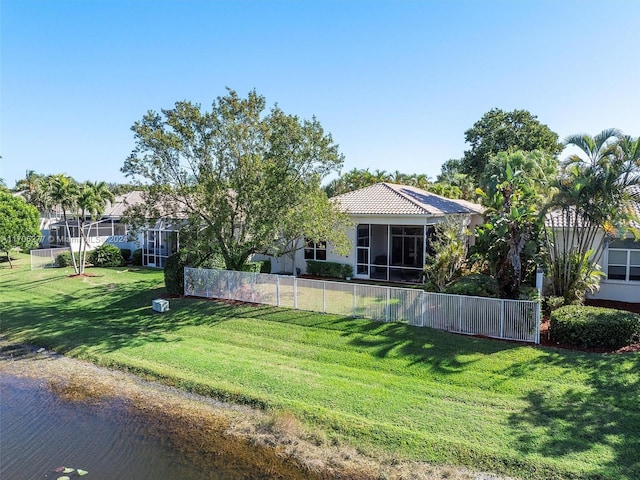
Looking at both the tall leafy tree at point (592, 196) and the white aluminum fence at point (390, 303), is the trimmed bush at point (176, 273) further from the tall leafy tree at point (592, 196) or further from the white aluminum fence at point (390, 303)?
the tall leafy tree at point (592, 196)

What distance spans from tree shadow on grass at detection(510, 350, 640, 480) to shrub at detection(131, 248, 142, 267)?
2629 cm

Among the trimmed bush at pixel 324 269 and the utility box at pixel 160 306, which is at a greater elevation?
the trimmed bush at pixel 324 269

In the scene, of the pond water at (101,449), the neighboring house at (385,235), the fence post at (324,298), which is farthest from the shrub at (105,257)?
the pond water at (101,449)

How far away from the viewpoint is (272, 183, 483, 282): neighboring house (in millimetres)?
20828

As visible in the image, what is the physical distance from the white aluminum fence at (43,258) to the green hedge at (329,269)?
1817 centimetres

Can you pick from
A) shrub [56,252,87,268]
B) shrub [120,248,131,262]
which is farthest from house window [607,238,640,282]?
shrub [56,252,87,268]

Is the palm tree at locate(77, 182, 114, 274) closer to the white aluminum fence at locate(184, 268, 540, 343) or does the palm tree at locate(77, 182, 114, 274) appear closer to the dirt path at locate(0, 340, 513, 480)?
the white aluminum fence at locate(184, 268, 540, 343)

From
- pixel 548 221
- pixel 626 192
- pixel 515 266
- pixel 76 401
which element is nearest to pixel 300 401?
pixel 76 401

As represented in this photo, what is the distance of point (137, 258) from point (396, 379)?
24.6m

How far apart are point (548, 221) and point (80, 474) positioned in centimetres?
1680

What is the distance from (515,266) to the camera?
1420 cm

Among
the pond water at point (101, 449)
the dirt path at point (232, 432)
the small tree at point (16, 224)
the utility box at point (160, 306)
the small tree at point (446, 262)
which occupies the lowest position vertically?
the pond water at point (101, 449)

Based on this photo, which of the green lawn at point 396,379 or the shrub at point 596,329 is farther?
the shrub at point 596,329

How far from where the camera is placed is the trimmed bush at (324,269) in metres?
22.5
